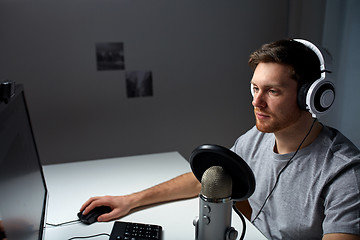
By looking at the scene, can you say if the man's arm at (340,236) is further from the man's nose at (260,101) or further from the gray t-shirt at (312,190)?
the man's nose at (260,101)

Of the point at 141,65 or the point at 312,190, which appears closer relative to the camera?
the point at 312,190

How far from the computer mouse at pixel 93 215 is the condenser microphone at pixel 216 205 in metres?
0.40

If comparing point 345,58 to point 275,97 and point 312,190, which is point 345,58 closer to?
point 275,97

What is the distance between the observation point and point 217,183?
0.73 metres

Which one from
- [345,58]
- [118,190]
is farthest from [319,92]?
[345,58]

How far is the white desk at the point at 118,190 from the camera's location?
0.97 metres

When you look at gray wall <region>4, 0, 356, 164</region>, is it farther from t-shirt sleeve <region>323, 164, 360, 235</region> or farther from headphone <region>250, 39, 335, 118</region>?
t-shirt sleeve <region>323, 164, 360, 235</region>

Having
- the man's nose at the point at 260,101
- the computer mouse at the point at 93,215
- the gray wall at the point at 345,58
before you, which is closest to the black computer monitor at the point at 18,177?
the computer mouse at the point at 93,215

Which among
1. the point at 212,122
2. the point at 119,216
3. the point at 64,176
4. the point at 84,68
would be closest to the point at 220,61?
the point at 212,122

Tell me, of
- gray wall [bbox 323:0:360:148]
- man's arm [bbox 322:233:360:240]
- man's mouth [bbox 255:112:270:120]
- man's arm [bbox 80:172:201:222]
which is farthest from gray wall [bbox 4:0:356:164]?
man's arm [bbox 322:233:360:240]

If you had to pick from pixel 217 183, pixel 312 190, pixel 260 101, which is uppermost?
pixel 260 101

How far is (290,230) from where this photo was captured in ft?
3.26

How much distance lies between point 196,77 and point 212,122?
1.22 feet

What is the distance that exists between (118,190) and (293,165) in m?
0.65
